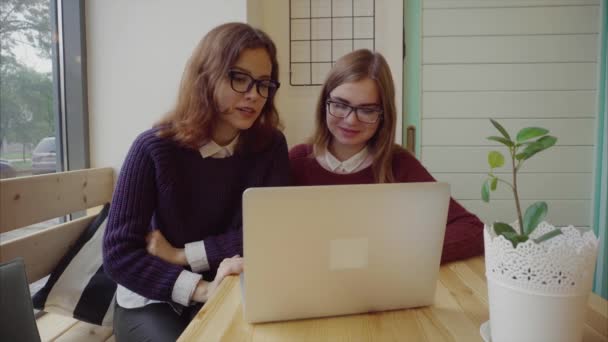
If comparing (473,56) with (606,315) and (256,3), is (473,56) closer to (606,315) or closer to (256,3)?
(256,3)

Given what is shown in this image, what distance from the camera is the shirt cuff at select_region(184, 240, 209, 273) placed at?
1.09 m

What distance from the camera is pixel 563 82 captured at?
2.23 m

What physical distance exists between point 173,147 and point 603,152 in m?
2.29

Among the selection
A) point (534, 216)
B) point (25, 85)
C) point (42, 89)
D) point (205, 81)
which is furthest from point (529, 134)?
point (42, 89)

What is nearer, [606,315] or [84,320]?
[606,315]

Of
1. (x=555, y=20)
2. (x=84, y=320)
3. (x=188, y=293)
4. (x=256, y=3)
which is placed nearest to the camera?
(x=188, y=293)

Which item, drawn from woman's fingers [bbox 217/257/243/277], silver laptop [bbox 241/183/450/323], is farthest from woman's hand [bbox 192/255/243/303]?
silver laptop [bbox 241/183/450/323]

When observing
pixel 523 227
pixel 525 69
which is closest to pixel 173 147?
pixel 523 227

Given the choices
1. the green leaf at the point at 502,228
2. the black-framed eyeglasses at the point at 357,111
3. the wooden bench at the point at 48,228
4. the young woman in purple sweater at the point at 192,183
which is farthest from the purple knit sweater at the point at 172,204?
the green leaf at the point at 502,228

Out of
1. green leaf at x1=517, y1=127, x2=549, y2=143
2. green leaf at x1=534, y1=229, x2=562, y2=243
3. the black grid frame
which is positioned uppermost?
the black grid frame

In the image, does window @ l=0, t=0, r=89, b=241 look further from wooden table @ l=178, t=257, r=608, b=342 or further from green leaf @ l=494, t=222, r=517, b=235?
green leaf @ l=494, t=222, r=517, b=235

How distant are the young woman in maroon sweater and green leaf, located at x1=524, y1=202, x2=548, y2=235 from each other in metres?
0.65

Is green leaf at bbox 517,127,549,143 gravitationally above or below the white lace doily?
above

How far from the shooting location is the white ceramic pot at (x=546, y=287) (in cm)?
51
